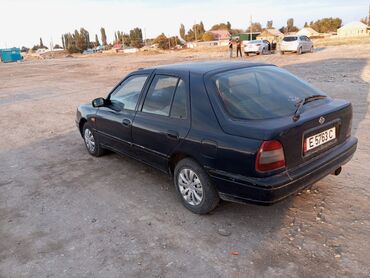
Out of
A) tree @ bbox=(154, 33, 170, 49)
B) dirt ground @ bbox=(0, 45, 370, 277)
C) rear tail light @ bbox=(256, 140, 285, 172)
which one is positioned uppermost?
tree @ bbox=(154, 33, 170, 49)

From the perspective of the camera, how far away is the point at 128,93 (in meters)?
4.73

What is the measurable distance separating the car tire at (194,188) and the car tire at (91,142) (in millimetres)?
2144

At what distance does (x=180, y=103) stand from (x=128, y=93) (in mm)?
1274

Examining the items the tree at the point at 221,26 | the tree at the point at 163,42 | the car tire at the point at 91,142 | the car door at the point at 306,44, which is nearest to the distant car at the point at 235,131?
the car tire at the point at 91,142

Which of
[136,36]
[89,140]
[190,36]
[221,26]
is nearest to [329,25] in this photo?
[221,26]

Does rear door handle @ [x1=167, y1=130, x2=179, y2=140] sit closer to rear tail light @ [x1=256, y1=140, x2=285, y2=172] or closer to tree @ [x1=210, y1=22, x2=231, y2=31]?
rear tail light @ [x1=256, y1=140, x2=285, y2=172]

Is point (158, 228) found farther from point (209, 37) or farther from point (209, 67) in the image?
point (209, 37)

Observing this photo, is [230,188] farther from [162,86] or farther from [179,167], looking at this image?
[162,86]

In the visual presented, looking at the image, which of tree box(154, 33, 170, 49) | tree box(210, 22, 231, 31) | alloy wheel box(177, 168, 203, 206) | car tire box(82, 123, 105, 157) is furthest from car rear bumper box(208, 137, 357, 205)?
tree box(210, 22, 231, 31)

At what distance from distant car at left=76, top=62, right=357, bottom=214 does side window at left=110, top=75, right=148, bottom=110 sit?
3 centimetres

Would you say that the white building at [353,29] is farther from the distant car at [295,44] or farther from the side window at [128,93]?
the side window at [128,93]

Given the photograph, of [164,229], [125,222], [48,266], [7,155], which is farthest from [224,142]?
[7,155]

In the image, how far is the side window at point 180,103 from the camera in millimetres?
3646

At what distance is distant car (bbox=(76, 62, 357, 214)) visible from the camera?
3035mm
